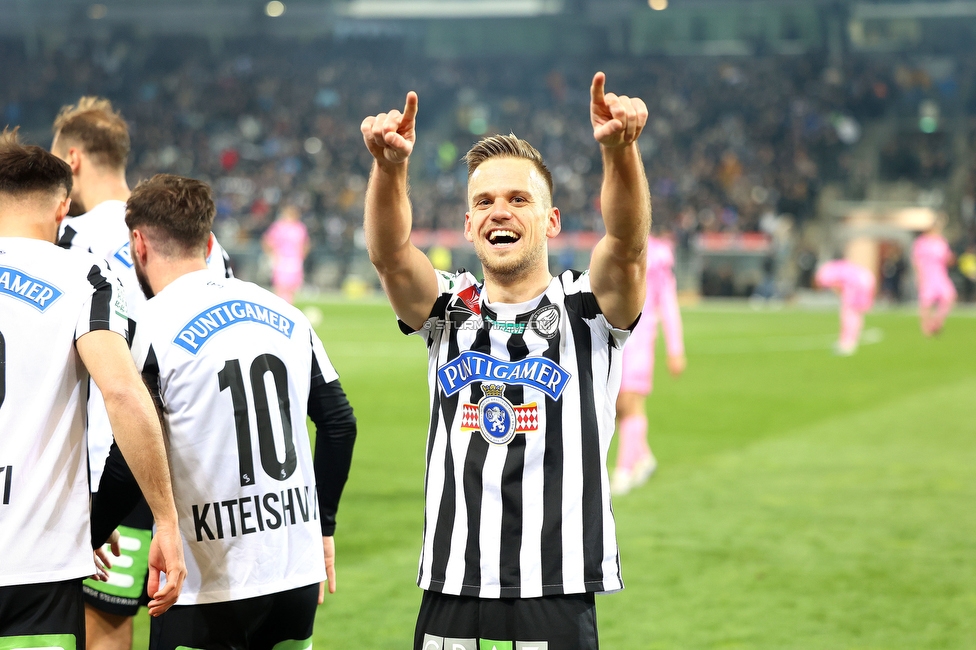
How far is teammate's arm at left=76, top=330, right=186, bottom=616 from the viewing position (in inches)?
111

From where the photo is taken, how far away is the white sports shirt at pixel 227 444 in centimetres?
305

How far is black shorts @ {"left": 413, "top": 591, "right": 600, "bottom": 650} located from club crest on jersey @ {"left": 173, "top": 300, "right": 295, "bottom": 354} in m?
0.98

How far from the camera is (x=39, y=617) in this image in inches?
112

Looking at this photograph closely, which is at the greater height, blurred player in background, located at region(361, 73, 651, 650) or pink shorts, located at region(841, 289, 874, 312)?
pink shorts, located at region(841, 289, 874, 312)

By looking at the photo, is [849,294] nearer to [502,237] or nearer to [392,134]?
[502,237]

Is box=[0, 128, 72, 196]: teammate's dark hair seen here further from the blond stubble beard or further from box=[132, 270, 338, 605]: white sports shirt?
the blond stubble beard

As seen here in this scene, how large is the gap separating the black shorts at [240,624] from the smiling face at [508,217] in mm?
1120

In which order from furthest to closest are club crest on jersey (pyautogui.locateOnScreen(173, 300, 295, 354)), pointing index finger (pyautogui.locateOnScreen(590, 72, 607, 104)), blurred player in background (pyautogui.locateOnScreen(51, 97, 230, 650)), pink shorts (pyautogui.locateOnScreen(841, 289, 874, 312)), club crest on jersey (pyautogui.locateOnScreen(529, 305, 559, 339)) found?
pink shorts (pyautogui.locateOnScreen(841, 289, 874, 312))
blurred player in background (pyautogui.locateOnScreen(51, 97, 230, 650))
club crest on jersey (pyautogui.locateOnScreen(173, 300, 295, 354))
club crest on jersey (pyautogui.locateOnScreen(529, 305, 559, 339))
pointing index finger (pyautogui.locateOnScreen(590, 72, 607, 104))

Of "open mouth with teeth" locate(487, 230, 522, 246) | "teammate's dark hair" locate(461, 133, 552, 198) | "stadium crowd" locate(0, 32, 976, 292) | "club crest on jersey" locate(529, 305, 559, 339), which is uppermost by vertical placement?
"stadium crowd" locate(0, 32, 976, 292)

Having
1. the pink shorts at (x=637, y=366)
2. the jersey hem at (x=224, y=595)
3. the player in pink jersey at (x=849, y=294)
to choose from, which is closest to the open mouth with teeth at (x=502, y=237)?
the jersey hem at (x=224, y=595)

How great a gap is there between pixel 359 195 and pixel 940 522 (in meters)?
34.1

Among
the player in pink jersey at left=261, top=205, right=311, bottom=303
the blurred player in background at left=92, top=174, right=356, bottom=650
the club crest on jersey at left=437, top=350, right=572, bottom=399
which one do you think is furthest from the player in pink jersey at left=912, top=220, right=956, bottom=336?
the blurred player in background at left=92, top=174, right=356, bottom=650

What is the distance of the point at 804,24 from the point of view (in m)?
42.2

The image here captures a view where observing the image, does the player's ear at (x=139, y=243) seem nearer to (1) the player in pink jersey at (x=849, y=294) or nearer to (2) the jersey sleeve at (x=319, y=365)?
(2) the jersey sleeve at (x=319, y=365)
